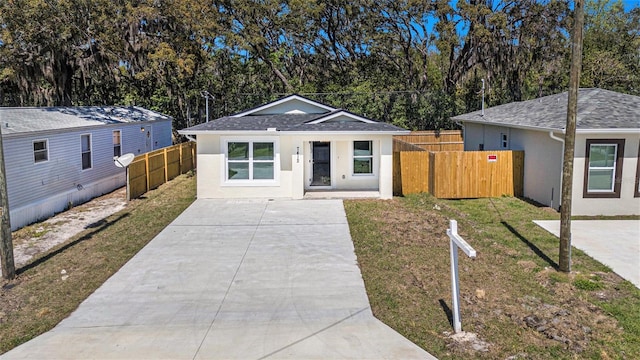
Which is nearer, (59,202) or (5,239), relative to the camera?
(5,239)

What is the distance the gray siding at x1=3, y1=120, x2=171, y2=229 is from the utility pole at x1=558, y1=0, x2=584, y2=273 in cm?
1348

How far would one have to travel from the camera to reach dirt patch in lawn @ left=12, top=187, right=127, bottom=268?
37.3 ft

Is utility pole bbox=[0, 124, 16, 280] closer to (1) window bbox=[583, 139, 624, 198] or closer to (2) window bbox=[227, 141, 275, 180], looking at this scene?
(2) window bbox=[227, 141, 275, 180]

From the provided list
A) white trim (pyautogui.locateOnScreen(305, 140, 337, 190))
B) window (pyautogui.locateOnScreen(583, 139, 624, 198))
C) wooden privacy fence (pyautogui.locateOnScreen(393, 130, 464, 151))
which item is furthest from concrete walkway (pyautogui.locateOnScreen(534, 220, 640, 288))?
wooden privacy fence (pyautogui.locateOnScreen(393, 130, 464, 151))

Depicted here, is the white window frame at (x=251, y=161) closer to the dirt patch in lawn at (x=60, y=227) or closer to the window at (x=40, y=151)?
the dirt patch in lawn at (x=60, y=227)

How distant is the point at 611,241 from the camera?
11.4 m

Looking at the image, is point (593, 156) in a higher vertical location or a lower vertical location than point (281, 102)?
lower

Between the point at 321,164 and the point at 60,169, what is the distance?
29.3 ft

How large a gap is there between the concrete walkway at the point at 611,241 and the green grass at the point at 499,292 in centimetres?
30

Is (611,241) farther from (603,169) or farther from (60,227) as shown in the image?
(60,227)

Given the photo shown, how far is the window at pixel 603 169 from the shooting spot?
1387 cm

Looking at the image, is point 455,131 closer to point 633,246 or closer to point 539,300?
point 633,246

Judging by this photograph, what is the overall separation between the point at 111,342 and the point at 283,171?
1039 cm

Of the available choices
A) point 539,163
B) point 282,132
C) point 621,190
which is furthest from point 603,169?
point 282,132
